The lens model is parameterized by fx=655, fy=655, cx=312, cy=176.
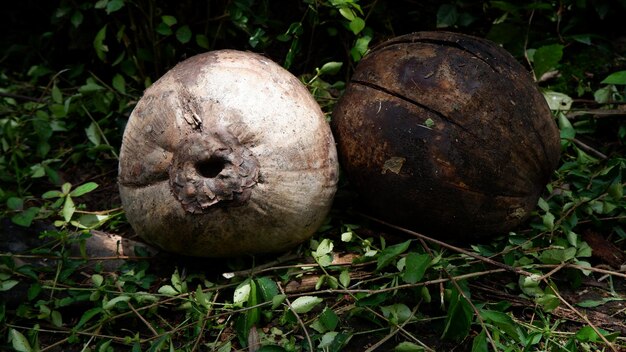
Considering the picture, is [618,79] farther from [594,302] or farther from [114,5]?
[114,5]

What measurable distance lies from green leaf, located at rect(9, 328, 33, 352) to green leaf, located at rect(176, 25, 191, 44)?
1.63 m

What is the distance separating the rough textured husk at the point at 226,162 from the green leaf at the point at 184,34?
725mm

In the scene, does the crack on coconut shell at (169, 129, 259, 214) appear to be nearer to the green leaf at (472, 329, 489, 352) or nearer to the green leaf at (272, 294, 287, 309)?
the green leaf at (272, 294, 287, 309)

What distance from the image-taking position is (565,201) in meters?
2.91

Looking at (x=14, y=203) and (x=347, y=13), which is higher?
(x=347, y=13)

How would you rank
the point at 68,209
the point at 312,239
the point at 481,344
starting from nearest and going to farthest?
1. the point at 481,344
2. the point at 312,239
3. the point at 68,209

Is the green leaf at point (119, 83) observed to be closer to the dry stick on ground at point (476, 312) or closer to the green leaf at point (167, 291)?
the green leaf at point (167, 291)

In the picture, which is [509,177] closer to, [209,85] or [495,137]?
[495,137]

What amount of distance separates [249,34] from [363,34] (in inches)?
24.2

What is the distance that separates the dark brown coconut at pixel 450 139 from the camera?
2.52m

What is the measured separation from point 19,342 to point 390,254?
138cm

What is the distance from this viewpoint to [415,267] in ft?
7.52

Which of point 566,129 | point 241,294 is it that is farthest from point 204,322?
point 566,129

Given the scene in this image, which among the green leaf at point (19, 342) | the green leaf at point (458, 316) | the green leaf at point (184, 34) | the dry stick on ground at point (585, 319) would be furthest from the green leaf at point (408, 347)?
the green leaf at point (184, 34)
